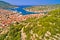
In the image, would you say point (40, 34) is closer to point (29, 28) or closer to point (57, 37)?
point (57, 37)

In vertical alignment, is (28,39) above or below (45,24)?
below

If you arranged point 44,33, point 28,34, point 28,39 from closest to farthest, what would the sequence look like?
point 44,33 → point 28,39 → point 28,34

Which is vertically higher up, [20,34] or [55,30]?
[55,30]

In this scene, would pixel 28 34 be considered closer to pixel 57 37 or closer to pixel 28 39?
pixel 28 39

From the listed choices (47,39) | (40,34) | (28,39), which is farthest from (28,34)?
(47,39)

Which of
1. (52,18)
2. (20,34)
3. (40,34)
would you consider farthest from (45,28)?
(20,34)

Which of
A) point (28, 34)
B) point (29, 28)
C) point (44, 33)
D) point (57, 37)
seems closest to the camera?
point (57, 37)

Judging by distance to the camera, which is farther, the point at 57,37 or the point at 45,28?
the point at 45,28

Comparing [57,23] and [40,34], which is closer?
[40,34]

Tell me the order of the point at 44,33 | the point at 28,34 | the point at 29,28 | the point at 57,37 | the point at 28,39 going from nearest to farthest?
the point at 57,37
the point at 44,33
the point at 28,39
the point at 28,34
the point at 29,28
